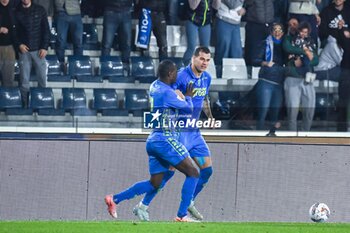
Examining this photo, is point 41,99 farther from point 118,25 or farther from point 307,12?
point 307,12

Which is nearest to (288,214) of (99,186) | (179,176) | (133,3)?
(179,176)

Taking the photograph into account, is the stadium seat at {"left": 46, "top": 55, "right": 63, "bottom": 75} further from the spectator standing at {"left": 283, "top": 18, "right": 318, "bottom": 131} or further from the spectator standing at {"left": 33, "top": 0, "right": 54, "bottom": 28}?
the spectator standing at {"left": 283, "top": 18, "right": 318, "bottom": 131}

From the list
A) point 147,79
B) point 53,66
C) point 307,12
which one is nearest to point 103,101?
point 147,79

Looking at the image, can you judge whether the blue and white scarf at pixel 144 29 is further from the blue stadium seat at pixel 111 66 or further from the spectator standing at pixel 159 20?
the blue stadium seat at pixel 111 66

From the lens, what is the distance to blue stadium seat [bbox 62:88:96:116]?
53.3 feet

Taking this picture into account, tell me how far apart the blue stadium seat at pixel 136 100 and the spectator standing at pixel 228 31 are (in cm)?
106

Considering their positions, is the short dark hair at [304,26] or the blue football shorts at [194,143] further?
the short dark hair at [304,26]

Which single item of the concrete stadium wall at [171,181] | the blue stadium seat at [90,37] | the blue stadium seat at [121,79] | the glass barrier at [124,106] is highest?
the blue stadium seat at [90,37]

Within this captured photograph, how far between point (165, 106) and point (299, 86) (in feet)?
10.1

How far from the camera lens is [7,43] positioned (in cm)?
1669

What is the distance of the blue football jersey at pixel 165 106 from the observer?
1433 centimetres

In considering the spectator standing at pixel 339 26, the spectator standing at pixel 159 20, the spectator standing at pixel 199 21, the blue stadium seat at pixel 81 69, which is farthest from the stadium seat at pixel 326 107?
the blue stadium seat at pixel 81 69

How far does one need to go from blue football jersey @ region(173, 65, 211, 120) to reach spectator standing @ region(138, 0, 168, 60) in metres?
1.66

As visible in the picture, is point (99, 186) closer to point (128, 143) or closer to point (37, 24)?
point (128, 143)
